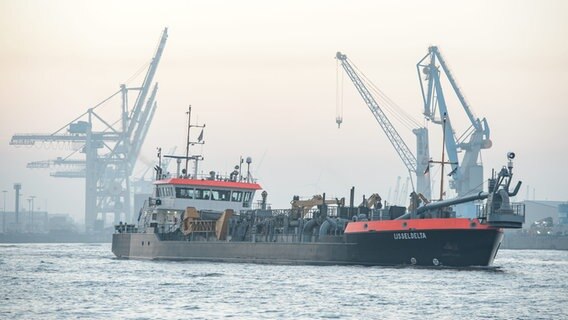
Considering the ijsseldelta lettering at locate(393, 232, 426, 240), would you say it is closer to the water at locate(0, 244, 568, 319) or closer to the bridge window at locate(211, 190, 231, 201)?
the water at locate(0, 244, 568, 319)

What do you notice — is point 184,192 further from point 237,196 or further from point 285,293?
point 285,293

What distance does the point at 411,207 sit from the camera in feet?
233

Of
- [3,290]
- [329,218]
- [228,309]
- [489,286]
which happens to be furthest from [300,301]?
[329,218]

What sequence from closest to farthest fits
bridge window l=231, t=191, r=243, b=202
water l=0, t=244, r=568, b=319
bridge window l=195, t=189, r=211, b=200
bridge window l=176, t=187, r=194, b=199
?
water l=0, t=244, r=568, b=319 → bridge window l=176, t=187, r=194, b=199 → bridge window l=195, t=189, r=211, b=200 → bridge window l=231, t=191, r=243, b=202

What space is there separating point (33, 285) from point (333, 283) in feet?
54.9

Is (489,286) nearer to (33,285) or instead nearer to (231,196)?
(33,285)

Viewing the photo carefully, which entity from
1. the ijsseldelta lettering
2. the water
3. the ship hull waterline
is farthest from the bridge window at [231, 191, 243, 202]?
the ijsseldelta lettering

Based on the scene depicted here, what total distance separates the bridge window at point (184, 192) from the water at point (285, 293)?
1502cm

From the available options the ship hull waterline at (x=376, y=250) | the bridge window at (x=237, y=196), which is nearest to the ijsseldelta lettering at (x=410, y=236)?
the ship hull waterline at (x=376, y=250)

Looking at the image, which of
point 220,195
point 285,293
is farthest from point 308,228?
point 285,293

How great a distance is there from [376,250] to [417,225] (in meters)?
3.85

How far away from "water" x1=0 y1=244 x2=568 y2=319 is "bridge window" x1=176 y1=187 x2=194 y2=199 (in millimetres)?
15022

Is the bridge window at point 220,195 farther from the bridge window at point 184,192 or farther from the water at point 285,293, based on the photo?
the water at point 285,293

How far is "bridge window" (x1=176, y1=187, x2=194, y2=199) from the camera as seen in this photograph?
89.4 metres
